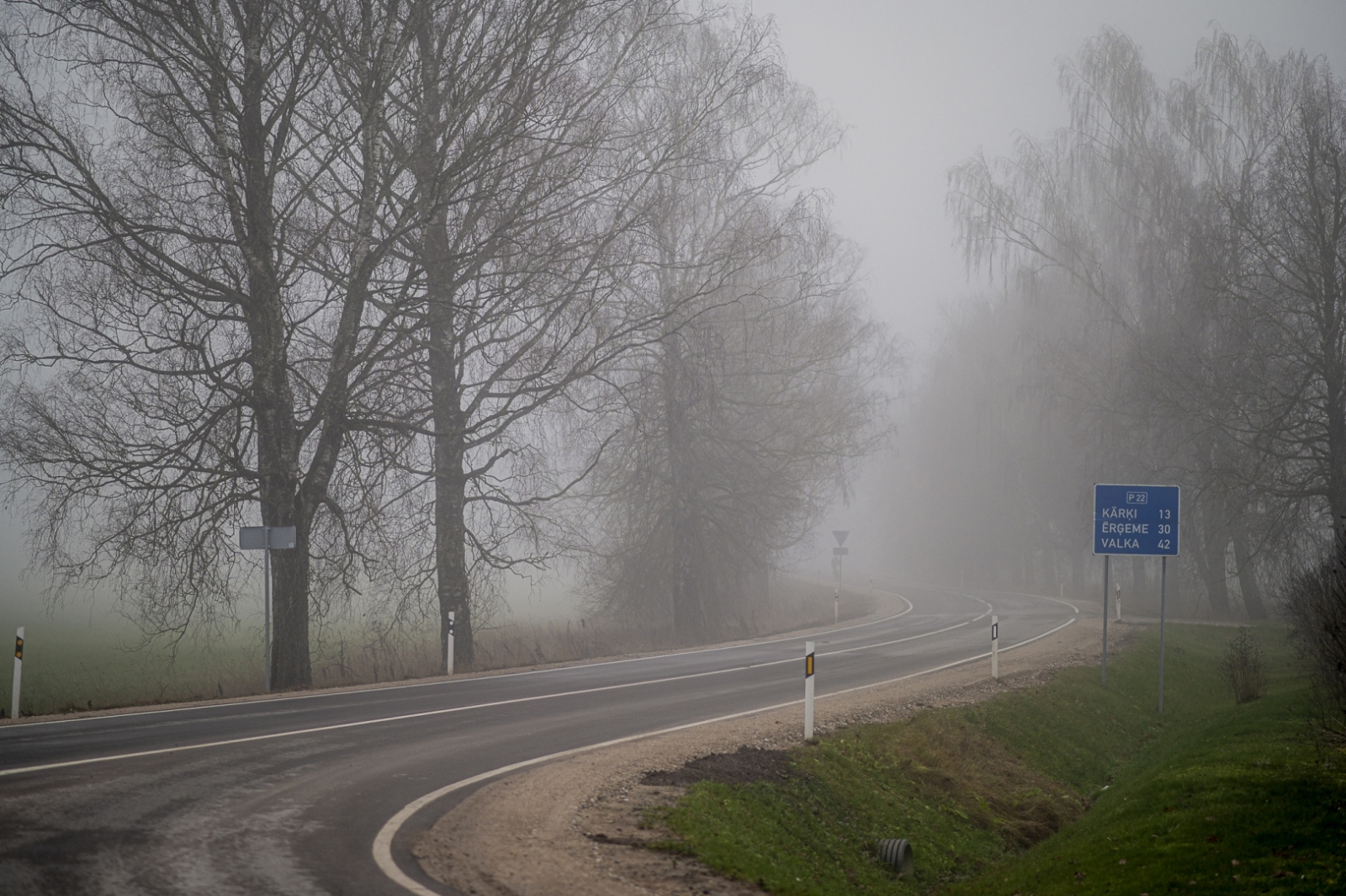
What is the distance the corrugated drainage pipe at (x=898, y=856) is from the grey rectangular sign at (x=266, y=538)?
10.7 meters

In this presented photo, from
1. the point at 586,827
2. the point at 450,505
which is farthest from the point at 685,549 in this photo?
the point at 586,827

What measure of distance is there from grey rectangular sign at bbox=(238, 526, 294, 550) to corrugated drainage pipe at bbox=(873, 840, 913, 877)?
10.7 metres

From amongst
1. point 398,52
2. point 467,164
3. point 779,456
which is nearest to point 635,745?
point 467,164

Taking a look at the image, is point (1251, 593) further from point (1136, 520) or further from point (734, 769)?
point (734, 769)

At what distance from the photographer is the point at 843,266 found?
110 feet

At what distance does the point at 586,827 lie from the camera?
24.6ft

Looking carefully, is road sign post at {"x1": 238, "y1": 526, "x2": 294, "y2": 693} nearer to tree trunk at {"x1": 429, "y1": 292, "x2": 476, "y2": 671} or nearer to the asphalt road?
the asphalt road

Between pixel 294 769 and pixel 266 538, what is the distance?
7.75m

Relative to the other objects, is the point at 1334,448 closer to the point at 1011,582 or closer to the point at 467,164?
the point at 467,164

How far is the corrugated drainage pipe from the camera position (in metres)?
9.04

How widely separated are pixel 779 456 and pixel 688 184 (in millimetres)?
8854

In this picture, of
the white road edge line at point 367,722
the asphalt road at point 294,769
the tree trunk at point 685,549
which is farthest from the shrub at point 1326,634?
the tree trunk at point 685,549

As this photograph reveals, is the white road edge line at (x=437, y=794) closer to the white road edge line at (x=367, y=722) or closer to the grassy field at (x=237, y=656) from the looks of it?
the white road edge line at (x=367, y=722)

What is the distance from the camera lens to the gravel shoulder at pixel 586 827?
6.33 metres
